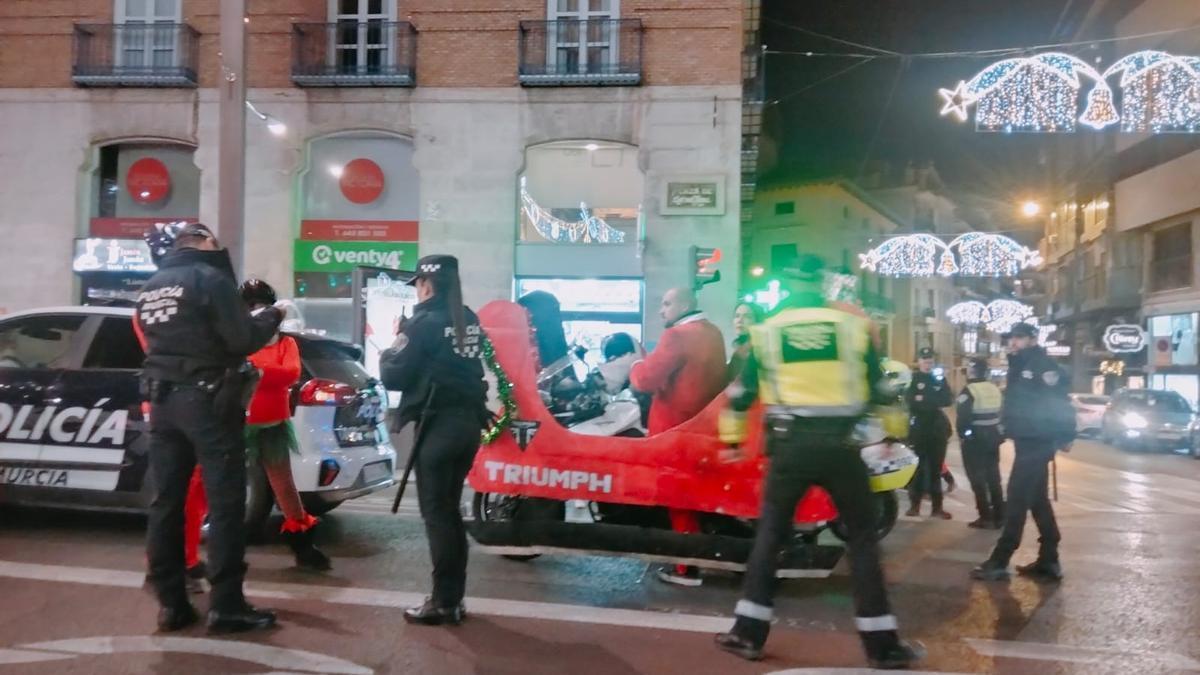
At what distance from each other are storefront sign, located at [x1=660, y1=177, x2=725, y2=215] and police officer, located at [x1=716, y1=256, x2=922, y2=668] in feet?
39.7

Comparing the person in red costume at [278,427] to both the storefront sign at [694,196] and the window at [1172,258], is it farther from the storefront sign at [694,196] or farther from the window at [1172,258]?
the window at [1172,258]

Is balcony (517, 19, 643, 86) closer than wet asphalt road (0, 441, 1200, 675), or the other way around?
wet asphalt road (0, 441, 1200, 675)

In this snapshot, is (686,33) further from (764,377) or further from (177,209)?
(764,377)

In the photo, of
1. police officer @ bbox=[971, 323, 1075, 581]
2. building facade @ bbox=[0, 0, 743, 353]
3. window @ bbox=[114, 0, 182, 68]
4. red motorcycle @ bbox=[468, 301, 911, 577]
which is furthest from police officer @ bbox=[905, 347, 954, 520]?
window @ bbox=[114, 0, 182, 68]

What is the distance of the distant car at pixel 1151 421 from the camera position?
21.2 meters

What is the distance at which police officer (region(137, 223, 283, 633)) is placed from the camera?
4707 millimetres

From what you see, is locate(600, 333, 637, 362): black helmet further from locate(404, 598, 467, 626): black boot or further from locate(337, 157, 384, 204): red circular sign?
locate(337, 157, 384, 204): red circular sign

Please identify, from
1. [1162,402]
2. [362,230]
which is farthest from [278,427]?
[1162,402]

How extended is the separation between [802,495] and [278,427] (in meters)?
3.38

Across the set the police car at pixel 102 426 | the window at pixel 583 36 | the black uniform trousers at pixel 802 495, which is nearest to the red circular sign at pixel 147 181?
the window at pixel 583 36

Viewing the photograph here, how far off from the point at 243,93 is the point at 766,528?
27.3 ft

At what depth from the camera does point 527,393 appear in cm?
588

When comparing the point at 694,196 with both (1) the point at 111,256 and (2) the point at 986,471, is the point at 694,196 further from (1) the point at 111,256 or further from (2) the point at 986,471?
(1) the point at 111,256

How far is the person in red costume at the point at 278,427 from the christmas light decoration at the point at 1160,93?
11.9 m
